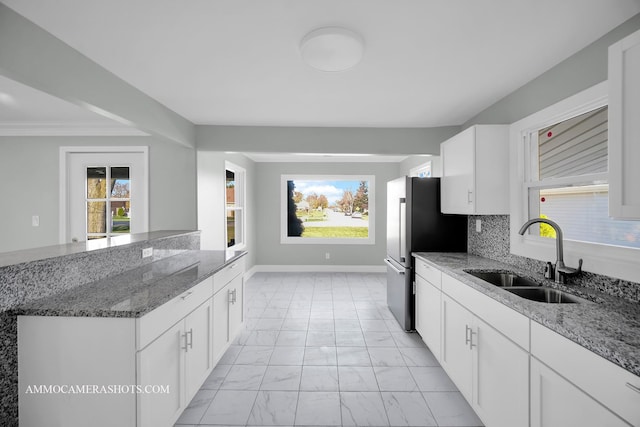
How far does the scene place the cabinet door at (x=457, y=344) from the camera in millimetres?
1906

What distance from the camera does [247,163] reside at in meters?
5.44

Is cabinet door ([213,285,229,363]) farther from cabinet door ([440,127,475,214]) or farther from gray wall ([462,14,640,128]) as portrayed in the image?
gray wall ([462,14,640,128])

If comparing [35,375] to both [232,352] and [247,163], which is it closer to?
[232,352]

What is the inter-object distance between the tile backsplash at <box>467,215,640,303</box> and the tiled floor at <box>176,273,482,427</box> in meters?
1.08

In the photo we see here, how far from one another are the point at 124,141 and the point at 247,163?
86.1 inches

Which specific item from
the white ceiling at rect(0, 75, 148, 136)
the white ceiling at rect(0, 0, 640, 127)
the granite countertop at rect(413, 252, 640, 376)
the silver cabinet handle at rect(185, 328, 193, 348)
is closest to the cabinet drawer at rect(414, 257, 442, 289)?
the granite countertop at rect(413, 252, 640, 376)

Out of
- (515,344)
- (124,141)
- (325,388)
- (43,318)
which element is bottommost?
(325,388)

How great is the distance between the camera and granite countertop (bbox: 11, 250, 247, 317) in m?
1.37

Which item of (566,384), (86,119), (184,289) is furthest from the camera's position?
(86,119)

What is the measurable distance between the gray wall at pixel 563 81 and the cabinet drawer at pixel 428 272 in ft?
4.66

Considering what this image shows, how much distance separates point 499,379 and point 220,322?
1.92 m

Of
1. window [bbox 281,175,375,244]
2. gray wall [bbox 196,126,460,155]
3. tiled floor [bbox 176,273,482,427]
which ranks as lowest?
tiled floor [bbox 176,273,482,427]

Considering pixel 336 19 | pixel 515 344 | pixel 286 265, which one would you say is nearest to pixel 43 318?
pixel 336 19

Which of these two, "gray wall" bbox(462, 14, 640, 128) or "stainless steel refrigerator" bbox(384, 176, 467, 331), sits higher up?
"gray wall" bbox(462, 14, 640, 128)
